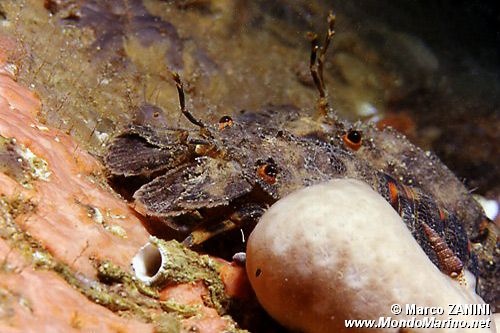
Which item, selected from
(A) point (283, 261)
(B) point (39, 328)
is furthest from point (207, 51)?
(B) point (39, 328)

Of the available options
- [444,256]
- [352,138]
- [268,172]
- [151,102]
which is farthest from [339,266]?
[151,102]

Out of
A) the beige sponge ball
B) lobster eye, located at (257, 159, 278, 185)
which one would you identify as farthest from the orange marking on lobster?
lobster eye, located at (257, 159, 278, 185)

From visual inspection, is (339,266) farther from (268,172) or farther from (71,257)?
(71,257)

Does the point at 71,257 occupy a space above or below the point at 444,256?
below

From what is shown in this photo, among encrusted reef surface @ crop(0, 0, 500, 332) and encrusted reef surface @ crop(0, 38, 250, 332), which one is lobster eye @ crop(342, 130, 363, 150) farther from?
encrusted reef surface @ crop(0, 38, 250, 332)

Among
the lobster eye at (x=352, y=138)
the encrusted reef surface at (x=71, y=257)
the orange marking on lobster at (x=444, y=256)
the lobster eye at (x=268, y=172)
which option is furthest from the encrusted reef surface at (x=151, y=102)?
the orange marking on lobster at (x=444, y=256)

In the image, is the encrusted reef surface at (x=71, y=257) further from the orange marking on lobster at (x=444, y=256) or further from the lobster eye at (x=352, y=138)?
the lobster eye at (x=352, y=138)

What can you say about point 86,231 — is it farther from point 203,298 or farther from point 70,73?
point 70,73
